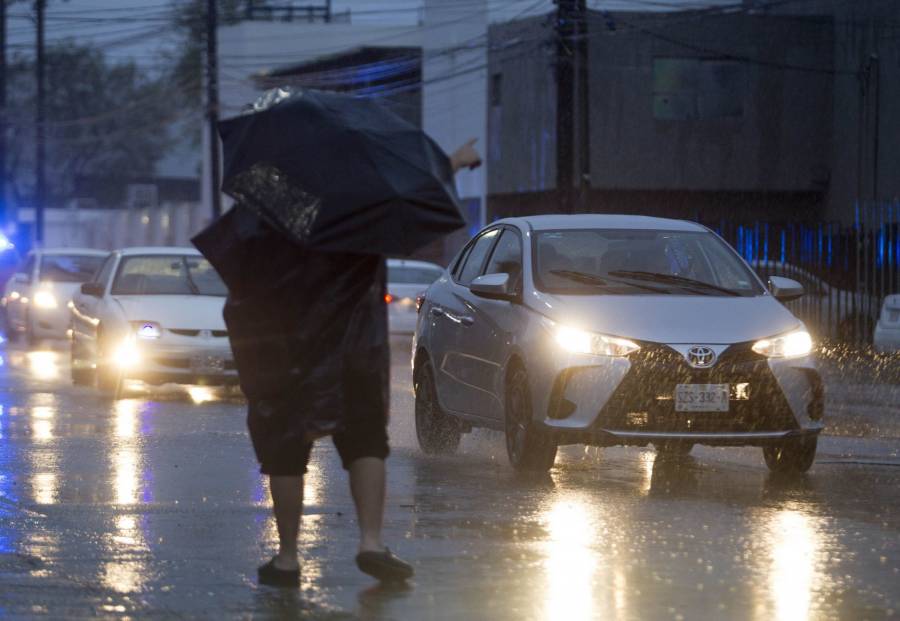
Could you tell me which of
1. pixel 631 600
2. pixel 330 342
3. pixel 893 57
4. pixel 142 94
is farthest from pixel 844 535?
pixel 142 94

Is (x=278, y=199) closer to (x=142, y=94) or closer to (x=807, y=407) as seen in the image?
(x=807, y=407)

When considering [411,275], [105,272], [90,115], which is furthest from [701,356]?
[90,115]

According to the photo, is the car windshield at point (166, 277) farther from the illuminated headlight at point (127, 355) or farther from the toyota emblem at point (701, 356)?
the toyota emblem at point (701, 356)

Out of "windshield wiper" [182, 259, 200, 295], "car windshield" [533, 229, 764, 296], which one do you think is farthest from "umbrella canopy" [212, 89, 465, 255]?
"windshield wiper" [182, 259, 200, 295]

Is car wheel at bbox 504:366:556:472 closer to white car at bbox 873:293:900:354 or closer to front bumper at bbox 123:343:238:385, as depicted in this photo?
front bumper at bbox 123:343:238:385

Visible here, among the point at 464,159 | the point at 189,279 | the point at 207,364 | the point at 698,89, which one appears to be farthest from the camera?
the point at 698,89

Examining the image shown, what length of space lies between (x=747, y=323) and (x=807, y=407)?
0.57 meters

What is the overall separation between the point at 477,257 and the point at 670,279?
5.21 feet

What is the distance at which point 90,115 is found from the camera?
324 feet

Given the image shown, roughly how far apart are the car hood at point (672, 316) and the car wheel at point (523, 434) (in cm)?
45

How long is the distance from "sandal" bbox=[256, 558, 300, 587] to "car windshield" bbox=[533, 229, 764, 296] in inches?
169

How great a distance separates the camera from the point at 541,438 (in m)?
10.4

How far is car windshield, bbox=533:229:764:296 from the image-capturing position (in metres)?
11.0

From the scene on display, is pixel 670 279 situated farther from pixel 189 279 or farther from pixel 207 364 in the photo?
pixel 189 279
